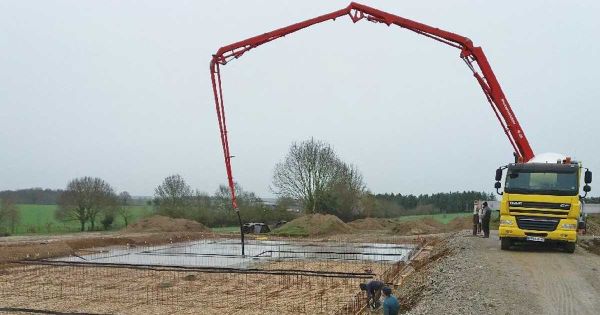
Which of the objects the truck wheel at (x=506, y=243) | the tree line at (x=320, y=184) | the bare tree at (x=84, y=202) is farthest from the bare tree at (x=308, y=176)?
the truck wheel at (x=506, y=243)

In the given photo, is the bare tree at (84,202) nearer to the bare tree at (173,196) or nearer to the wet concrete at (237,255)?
the bare tree at (173,196)

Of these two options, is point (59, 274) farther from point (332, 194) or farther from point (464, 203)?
point (464, 203)

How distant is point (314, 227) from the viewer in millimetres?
33312

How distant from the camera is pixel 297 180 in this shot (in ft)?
142

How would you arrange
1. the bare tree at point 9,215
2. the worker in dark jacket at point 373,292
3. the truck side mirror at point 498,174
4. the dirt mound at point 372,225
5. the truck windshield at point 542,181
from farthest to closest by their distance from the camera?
the bare tree at point 9,215
the dirt mound at point 372,225
the truck side mirror at point 498,174
the truck windshield at point 542,181
the worker in dark jacket at point 373,292

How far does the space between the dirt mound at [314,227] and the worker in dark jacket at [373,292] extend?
2303 centimetres

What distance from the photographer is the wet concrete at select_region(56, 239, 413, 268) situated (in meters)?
19.0

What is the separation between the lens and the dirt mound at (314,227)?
107 feet

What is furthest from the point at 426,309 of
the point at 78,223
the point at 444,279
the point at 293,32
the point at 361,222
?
the point at 78,223

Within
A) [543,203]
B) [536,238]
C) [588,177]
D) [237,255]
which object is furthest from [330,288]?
[237,255]

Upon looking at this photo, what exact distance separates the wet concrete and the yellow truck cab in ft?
21.8

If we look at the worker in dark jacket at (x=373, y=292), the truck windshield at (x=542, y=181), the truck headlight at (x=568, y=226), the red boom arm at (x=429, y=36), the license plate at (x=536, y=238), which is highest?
the red boom arm at (x=429, y=36)

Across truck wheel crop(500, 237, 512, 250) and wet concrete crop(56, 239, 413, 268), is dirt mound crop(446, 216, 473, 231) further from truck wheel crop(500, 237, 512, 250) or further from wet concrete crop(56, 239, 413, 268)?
truck wheel crop(500, 237, 512, 250)

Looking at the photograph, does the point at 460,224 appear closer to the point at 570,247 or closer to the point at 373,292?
the point at 570,247
